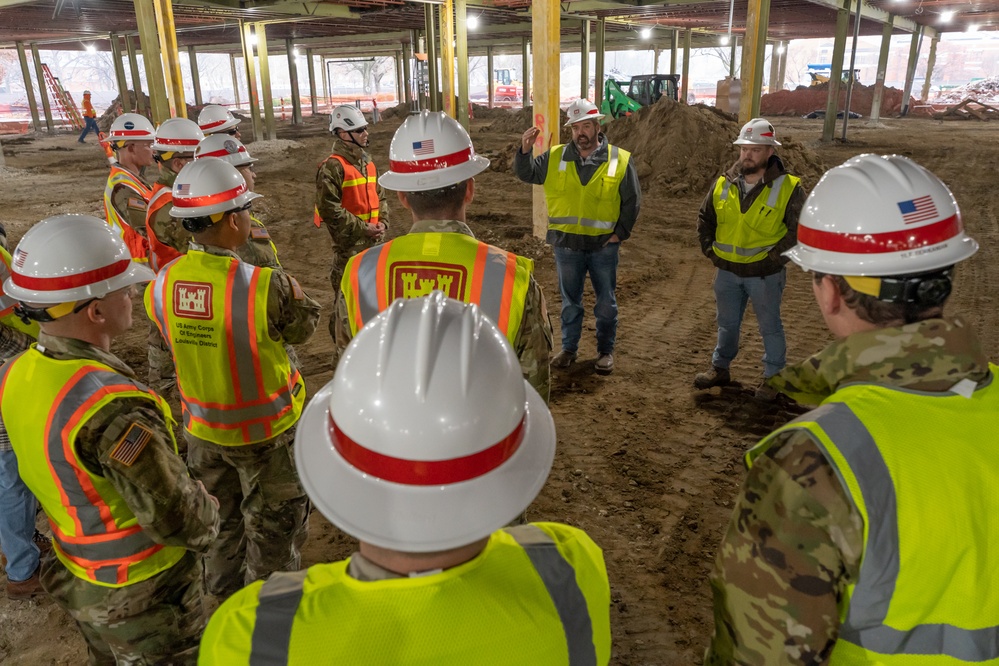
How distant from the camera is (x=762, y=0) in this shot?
12383 millimetres

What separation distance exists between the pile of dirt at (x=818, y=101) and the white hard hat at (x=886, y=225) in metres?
35.0

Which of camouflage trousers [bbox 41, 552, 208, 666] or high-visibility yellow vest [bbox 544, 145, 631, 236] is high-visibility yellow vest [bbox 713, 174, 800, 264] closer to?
high-visibility yellow vest [bbox 544, 145, 631, 236]

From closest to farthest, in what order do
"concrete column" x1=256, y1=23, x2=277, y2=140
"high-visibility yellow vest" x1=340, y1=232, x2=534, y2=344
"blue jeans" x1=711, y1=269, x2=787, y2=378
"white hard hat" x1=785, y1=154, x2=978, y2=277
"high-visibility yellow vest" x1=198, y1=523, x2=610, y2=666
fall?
"high-visibility yellow vest" x1=198, y1=523, x2=610, y2=666, "white hard hat" x1=785, y1=154, x2=978, y2=277, "high-visibility yellow vest" x1=340, y1=232, x2=534, y2=344, "blue jeans" x1=711, y1=269, x2=787, y2=378, "concrete column" x1=256, y1=23, x2=277, y2=140

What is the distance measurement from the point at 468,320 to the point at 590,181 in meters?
4.56

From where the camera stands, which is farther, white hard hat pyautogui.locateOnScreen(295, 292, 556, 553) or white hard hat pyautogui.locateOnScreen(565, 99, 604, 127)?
white hard hat pyautogui.locateOnScreen(565, 99, 604, 127)

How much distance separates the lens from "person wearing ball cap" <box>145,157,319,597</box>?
285 centimetres

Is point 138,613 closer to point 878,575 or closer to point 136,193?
point 878,575

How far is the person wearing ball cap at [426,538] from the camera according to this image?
105 cm

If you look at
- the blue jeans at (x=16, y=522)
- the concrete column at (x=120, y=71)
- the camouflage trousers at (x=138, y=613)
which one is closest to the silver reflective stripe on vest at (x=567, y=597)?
the camouflage trousers at (x=138, y=613)

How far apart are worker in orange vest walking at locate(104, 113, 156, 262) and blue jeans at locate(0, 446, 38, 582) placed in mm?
2464

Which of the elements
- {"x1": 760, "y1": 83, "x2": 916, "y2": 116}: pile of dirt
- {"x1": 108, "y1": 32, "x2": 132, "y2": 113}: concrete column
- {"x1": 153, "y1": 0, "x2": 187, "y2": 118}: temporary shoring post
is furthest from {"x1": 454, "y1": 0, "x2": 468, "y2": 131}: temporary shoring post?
{"x1": 760, "y1": 83, "x2": 916, "y2": 116}: pile of dirt

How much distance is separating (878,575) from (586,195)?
4.47 m

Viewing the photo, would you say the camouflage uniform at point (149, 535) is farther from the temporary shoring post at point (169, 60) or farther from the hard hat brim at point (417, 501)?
the temporary shoring post at point (169, 60)

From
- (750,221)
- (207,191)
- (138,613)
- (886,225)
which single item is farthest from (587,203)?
(138,613)
